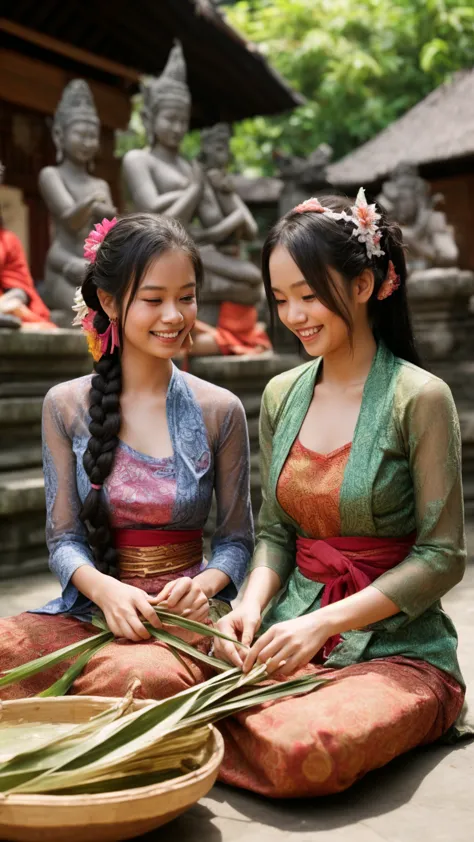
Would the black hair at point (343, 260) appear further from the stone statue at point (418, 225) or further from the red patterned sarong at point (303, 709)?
the stone statue at point (418, 225)

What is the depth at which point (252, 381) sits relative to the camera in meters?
6.21

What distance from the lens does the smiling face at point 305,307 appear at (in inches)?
97.6

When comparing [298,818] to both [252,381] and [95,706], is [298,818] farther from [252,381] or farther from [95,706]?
[252,381]

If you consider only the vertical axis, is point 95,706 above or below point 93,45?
below

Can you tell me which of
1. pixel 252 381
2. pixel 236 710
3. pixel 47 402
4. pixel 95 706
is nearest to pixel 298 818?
pixel 236 710

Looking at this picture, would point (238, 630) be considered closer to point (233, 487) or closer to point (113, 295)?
point (233, 487)

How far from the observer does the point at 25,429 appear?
5.10 meters

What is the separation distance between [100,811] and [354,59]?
628 inches

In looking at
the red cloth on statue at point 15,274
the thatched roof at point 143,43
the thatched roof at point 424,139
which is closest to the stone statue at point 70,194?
the red cloth on statue at point 15,274

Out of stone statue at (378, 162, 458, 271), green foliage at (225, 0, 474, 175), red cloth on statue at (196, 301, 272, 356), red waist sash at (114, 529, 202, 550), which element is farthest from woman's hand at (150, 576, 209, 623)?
green foliage at (225, 0, 474, 175)

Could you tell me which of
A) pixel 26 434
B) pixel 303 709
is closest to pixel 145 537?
pixel 303 709

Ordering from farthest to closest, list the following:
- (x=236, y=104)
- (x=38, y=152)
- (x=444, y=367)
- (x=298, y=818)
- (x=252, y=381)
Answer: (x=236, y=104), (x=38, y=152), (x=444, y=367), (x=252, y=381), (x=298, y=818)

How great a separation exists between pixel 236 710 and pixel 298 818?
0.83 ft

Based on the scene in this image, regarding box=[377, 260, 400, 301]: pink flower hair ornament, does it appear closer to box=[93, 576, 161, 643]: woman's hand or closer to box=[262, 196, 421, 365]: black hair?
box=[262, 196, 421, 365]: black hair
